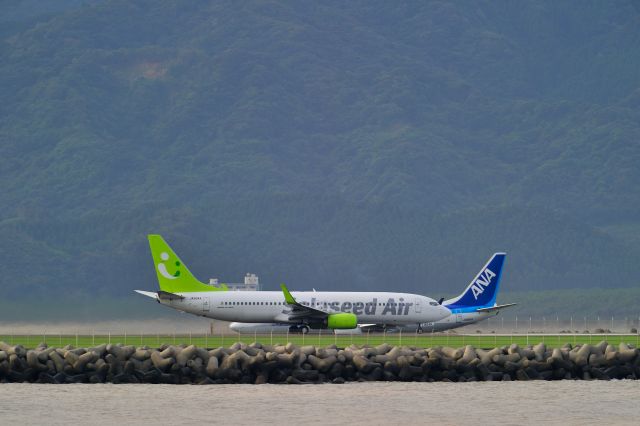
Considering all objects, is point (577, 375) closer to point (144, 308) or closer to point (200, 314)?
point (200, 314)

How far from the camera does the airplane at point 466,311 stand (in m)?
99.8

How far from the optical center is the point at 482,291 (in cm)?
10606

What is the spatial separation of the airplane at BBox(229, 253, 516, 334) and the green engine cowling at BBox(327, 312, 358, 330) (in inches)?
69.6

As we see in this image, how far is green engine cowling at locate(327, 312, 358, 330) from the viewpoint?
95.9m

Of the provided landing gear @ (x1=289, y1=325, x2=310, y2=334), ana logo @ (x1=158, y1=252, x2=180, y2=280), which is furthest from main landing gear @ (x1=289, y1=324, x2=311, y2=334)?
ana logo @ (x1=158, y1=252, x2=180, y2=280)

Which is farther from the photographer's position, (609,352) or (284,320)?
(284,320)

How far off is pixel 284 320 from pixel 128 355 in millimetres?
51953

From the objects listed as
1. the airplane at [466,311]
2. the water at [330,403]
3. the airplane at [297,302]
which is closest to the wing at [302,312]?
the airplane at [297,302]

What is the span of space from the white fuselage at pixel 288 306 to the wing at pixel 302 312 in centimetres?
82

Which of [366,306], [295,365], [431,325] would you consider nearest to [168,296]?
[366,306]

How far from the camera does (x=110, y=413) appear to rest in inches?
1507

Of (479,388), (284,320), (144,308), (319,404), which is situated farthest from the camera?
(144,308)

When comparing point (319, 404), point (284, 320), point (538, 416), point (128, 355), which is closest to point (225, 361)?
point (128, 355)

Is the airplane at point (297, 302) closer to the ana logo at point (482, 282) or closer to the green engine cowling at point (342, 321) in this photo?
the green engine cowling at point (342, 321)
